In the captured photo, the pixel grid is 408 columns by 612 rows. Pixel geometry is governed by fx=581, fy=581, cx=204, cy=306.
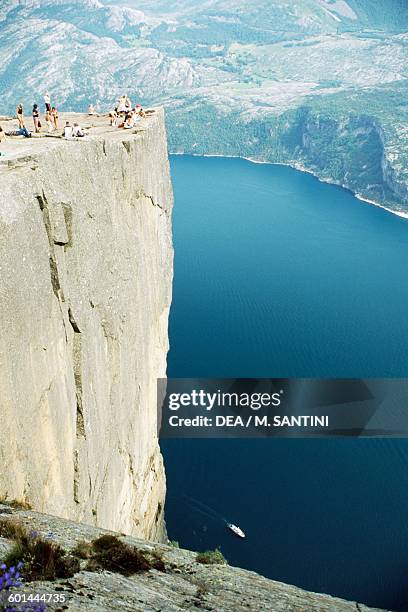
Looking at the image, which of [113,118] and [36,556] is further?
[113,118]

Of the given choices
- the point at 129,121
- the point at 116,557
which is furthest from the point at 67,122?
the point at 116,557

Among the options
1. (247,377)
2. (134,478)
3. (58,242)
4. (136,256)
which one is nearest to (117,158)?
(136,256)

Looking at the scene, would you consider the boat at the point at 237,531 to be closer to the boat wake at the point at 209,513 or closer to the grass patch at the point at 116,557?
the boat wake at the point at 209,513

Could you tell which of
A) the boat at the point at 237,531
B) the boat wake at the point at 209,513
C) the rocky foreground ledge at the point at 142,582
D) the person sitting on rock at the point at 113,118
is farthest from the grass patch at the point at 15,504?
the boat wake at the point at 209,513

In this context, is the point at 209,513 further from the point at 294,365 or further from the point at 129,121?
the point at 129,121

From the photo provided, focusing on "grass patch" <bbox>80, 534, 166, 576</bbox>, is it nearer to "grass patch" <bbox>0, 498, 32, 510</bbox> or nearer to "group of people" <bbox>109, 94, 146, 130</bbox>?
"grass patch" <bbox>0, 498, 32, 510</bbox>

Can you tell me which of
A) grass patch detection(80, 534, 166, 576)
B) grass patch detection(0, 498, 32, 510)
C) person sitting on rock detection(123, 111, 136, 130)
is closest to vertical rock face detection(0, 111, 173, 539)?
grass patch detection(0, 498, 32, 510)
